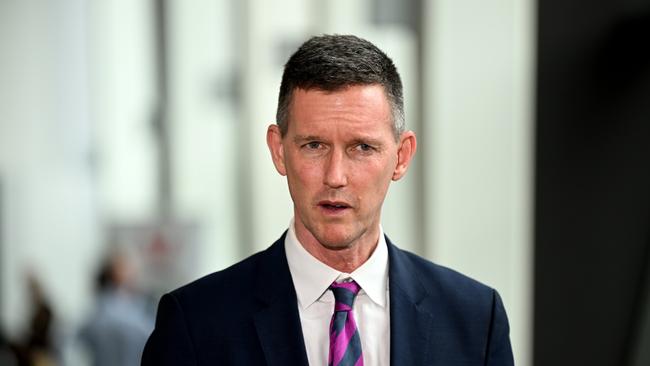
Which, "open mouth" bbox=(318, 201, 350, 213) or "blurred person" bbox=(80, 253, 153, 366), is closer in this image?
"open mouth" bbox=(318, 201, 350, 213)

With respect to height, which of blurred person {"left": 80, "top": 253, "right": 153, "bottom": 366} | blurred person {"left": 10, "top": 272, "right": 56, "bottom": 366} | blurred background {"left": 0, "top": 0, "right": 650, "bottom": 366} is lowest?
blurred person {"left": 10, "top": 272, "right": 56, "bottom": 366}

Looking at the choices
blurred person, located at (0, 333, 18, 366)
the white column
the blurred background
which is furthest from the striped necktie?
blurred person, located at (0, 333, 18, 366)

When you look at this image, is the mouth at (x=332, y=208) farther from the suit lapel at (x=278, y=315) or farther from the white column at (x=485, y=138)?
the white column at (x=485, y=138)

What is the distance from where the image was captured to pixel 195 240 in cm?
1009

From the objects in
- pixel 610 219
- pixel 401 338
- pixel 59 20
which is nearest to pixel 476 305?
pixel 401 338

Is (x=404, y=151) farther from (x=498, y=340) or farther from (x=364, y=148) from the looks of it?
(x=498, y=340)

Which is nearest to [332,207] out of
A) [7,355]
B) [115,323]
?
[115,323]

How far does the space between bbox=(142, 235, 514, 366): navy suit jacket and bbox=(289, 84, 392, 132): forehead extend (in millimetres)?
275

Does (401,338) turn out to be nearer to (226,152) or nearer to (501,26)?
(501,26)

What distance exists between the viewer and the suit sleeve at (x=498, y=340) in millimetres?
2094

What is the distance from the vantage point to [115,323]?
30.0 feet

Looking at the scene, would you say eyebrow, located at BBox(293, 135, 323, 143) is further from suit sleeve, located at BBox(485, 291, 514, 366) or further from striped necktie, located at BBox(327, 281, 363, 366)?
suit sleeve, located at BBox(485, 291, 514, 366)

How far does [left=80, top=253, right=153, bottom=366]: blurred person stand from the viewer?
9.03 meters

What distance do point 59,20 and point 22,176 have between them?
2380mm
